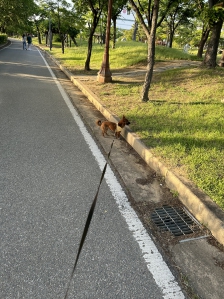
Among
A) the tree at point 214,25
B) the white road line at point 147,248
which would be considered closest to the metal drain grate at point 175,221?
the white road line at point 147,248

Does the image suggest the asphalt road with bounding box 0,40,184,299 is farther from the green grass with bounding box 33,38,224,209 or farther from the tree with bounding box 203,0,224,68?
the tree with bounding box 203,0,224,68

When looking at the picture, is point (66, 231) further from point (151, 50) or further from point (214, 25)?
point (214, 25)

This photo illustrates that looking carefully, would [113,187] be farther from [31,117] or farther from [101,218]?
[31,117]

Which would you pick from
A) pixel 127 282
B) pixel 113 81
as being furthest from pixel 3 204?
pixel 113 81

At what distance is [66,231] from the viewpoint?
241 cm

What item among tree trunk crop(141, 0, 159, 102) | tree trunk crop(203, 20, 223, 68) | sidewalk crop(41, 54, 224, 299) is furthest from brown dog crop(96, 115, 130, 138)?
tree trunk crop(203, 20, 223, 68)

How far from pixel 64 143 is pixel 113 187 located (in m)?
1.65

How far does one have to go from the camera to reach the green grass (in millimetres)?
3535

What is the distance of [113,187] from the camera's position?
323 cm

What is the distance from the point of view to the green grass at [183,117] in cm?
354

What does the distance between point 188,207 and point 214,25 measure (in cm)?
927

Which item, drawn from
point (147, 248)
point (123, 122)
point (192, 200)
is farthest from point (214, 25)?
point (147, 248)

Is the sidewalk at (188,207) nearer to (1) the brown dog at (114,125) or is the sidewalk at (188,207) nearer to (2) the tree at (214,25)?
(1) the brown dog at (114,125)

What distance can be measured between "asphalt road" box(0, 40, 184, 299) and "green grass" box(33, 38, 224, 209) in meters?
1.08
